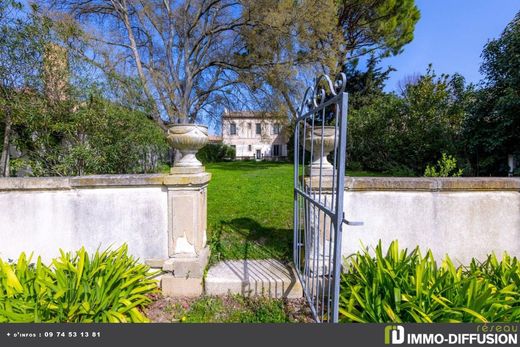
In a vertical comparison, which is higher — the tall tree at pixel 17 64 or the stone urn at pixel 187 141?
the tall tree at pixel 17 64

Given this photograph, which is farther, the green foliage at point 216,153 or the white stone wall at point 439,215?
the green foliage at point 216,153

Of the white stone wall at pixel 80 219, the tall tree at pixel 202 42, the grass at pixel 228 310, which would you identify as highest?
the tall tree at pixel 202 42

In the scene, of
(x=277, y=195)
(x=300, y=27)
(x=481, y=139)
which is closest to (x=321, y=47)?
(x=300, y=27)

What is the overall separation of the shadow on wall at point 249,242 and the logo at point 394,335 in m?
1.35

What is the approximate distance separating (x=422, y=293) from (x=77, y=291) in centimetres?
259

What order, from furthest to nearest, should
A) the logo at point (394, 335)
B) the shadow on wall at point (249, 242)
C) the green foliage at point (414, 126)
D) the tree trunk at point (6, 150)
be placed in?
the green foliage at point (414, 126), the tree trunk at point (6, 150), the shadow on wall at point (249, 242), the logo at point (394, 335)

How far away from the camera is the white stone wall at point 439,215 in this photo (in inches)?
91.5

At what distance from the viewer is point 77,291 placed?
1.89m

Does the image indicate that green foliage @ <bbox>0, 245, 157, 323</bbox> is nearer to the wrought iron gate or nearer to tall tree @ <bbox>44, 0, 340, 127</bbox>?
the wrought iron gate

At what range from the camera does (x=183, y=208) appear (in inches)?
94.2

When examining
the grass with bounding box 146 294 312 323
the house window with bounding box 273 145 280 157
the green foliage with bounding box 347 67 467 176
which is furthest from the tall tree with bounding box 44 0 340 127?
the house window with bounding box 273 145 280 157

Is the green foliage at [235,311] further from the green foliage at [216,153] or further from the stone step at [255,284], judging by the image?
the green foliage at [216,153]

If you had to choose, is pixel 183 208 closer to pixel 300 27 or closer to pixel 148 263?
pixel 148 263

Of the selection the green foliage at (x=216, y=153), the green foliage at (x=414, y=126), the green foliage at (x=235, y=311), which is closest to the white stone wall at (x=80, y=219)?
the green foliage at (x=235, y=311)
